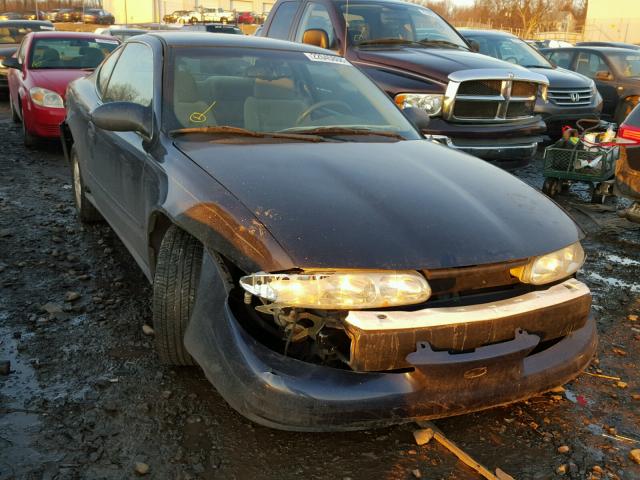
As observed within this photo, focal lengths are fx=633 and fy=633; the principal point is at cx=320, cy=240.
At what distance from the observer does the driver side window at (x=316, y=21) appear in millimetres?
6996

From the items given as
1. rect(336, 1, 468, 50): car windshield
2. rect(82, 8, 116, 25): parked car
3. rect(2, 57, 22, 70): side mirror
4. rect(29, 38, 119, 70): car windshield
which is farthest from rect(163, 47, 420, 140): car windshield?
rect(82, 8, 116, 25): parked car

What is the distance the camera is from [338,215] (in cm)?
241

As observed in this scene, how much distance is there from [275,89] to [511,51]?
7488mm

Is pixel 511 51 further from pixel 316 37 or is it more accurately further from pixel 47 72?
pixel 47 72

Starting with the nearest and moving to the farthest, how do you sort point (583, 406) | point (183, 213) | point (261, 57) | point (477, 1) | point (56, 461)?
point (56, 461), point (183, 213), point (583, 406), point (261, 57), point (477, 1)

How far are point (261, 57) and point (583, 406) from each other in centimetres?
254

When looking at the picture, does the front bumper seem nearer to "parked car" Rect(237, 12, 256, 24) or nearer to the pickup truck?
the pickup truck

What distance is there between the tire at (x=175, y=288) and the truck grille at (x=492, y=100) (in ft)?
13.7

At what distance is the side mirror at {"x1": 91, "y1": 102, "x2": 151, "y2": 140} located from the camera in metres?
3.22

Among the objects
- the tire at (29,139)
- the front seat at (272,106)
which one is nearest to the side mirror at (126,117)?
the front seat at (272,106)

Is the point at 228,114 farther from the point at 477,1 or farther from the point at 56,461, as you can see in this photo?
the point at 477,1

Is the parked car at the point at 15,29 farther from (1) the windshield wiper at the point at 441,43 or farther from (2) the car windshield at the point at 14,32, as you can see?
(1) the windshield wiper at the point at 441,43

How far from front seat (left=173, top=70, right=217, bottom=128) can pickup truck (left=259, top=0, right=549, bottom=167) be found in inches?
116

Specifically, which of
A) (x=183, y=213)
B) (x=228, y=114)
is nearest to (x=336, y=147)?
(x=228, y=114)
